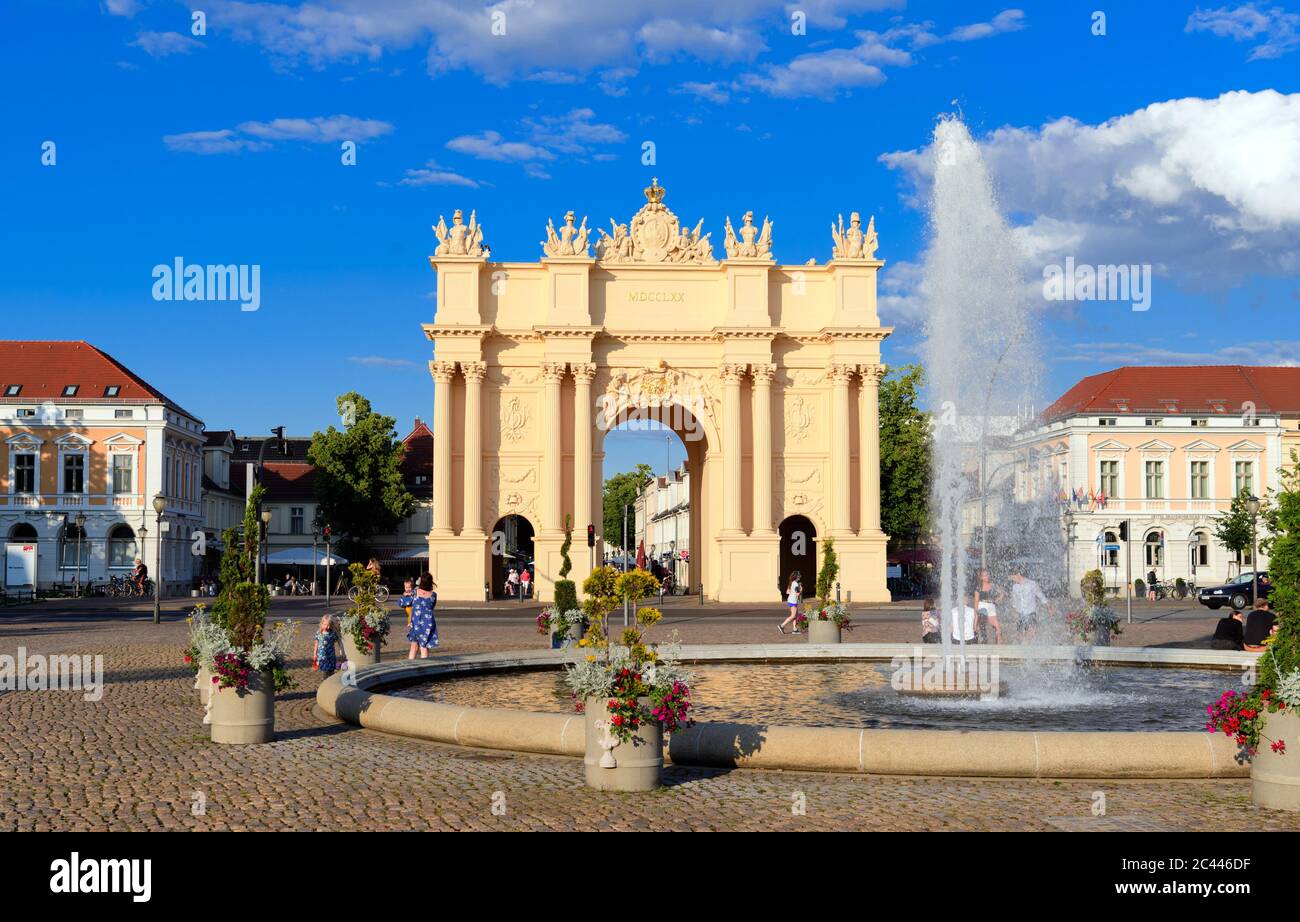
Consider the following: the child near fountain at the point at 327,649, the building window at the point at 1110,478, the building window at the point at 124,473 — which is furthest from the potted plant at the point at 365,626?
the building window at the point at 1110,478

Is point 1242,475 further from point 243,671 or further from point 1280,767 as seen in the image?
point 243,671

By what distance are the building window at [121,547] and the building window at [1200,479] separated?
60.8 meters

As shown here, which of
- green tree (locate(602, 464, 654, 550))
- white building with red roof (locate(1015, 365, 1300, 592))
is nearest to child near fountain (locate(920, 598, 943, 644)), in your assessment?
white building with red roof (locate(1015, 365, 1300, 592))

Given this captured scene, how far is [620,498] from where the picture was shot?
17712 cm

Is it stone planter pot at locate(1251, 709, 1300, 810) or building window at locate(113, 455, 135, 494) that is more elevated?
building window at locate(113, 455, 135, 494)

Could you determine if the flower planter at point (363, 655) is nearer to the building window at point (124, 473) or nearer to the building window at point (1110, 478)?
the building window at point (124, 473)

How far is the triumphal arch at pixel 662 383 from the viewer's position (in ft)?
188

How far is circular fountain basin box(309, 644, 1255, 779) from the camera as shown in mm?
11688

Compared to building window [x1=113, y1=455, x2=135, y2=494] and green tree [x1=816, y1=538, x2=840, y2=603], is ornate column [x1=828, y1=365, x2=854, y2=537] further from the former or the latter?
building window [x1=113, y1=455, x2=135, y2=494]

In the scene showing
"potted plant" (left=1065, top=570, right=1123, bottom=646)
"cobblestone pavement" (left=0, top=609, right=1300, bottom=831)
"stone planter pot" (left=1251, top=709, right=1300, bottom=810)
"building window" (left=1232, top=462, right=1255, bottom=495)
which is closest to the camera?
"cobblestone pavement" (left=0, top=609, right=1300, bottom=831)

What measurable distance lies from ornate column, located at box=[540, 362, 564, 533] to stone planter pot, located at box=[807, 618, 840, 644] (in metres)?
28.6

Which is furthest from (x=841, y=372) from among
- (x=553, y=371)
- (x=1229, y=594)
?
(x=1229, y=594)

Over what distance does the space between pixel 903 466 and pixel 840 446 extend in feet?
71.8
